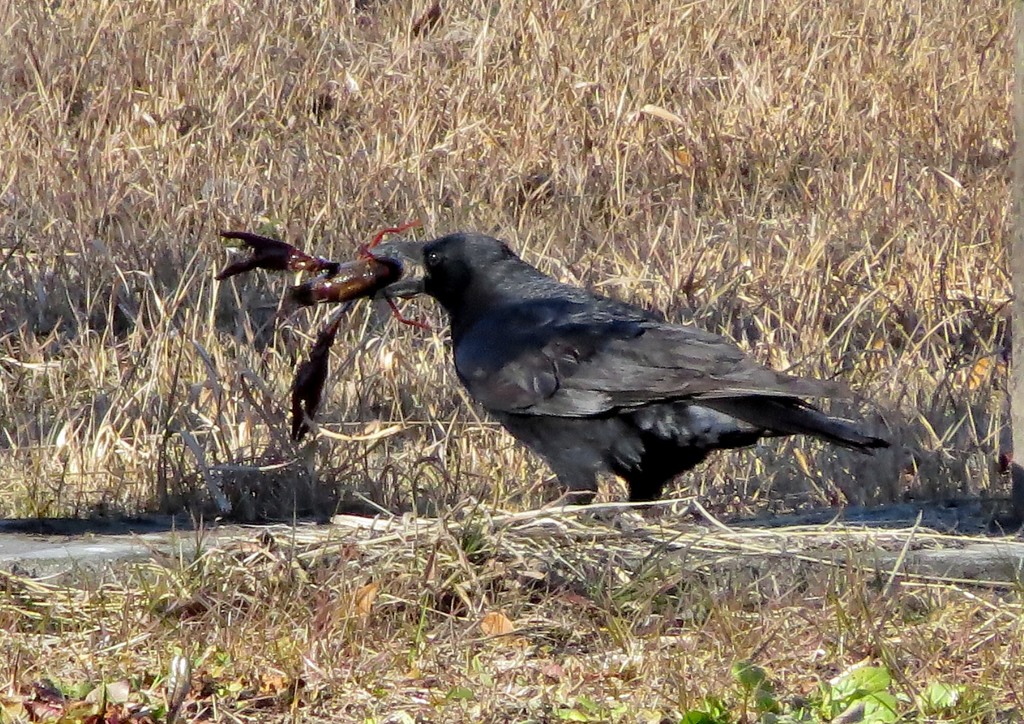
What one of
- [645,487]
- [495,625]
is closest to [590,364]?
[645,487]

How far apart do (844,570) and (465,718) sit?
1.10 m

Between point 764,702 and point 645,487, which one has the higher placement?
point 764,702

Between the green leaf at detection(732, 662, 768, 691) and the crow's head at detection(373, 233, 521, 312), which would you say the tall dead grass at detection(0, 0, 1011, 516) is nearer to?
the crow's head at detection(373, 233, 521, 312)

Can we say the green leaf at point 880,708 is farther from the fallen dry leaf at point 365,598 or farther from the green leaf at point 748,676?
the fallen dry leaf at point 365,598

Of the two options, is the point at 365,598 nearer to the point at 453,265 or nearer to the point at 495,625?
the point at 495,625

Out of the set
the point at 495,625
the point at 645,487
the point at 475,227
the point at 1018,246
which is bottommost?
the point at 475,227

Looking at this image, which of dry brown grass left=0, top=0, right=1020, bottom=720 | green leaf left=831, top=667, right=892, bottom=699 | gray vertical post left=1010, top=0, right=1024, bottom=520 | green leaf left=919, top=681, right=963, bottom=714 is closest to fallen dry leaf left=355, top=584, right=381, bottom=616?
dry brown grass left=0, top=0, right=1020, bottom=720

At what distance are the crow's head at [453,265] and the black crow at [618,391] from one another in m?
0.20

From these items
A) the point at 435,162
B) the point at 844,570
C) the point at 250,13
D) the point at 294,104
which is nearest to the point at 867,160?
the point at 435,162

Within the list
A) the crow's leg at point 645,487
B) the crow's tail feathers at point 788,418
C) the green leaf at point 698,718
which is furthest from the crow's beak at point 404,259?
the green leaf at point 698,718

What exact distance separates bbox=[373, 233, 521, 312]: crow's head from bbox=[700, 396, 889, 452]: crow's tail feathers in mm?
1072

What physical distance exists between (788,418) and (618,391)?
1.77ft

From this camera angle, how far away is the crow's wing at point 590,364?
5.10 meters

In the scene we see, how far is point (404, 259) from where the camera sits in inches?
236
